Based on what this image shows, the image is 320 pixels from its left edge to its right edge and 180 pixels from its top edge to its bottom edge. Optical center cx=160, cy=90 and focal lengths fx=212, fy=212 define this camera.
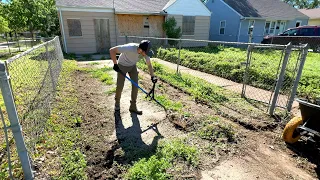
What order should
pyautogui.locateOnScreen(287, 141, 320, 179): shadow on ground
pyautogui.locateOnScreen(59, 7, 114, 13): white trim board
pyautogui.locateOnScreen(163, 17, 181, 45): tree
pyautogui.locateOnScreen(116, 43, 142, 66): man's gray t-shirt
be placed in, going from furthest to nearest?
pyautogui.locateOnScreen(163, 17, 181, 45): tree
pyautogui.locateOnScreen(59, 7, 114, 13): white trim board
pyautogui.locateOnScreen(116, 43, 142, 66): man's gray t-shirt
pyautogui.locateOnScreen(287, 141, 320, 179): shadow on ground

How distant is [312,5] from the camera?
5234 cm

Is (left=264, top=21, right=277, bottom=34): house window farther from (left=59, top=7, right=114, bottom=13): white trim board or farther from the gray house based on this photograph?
(left=59, top=7, right=114, bottom=13): white trim board

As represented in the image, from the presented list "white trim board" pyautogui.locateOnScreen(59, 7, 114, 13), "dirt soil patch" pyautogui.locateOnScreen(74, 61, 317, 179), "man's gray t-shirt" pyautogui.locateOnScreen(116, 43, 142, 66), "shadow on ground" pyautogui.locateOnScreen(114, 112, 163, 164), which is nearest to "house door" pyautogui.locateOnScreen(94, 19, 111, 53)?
"white trim board" pyautogui.locateOnScreen(59, 7, 114, 13)

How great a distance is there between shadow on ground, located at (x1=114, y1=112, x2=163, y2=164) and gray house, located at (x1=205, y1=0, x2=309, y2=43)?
1935cm

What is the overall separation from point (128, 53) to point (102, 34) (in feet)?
37.9

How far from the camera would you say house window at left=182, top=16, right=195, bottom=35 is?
17.3 meters

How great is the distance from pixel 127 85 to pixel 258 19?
1967 cm

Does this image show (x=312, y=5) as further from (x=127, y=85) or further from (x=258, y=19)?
(x=127, y=85)

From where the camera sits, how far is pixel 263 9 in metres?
23.0

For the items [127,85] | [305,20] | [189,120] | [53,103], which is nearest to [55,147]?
[53,103]

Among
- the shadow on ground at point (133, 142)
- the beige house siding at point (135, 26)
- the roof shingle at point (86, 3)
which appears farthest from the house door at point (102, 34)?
the shadow on ground at point (133, 142)

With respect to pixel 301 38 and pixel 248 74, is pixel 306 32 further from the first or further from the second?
pixel 248 74

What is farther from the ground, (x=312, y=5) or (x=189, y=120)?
(x=312, y=5)

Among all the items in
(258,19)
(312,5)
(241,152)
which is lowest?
(241,152)
